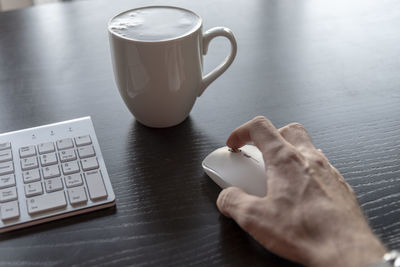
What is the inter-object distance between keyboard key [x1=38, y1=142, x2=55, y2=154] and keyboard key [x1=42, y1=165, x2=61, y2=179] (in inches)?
1.3

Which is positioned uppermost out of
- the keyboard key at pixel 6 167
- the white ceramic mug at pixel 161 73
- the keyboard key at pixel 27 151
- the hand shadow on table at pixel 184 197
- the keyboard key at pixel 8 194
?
the white ceramic mug at pixel 161 73

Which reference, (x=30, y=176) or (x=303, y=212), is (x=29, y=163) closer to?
(x=30, y=176)

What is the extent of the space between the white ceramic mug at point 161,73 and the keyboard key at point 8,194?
0.20 m

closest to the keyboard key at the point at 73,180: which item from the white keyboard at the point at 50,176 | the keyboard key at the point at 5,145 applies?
the white keyboard at the point at 50,176

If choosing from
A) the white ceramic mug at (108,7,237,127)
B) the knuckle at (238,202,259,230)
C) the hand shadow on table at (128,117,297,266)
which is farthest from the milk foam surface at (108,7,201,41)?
the knuckle at (238,202,259,230)

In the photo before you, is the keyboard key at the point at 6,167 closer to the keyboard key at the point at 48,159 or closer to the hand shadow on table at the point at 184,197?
the keyboard key at the point at 48,159

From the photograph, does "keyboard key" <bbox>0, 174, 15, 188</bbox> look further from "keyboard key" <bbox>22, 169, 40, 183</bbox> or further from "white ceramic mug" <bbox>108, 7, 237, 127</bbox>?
"white ceramic mug" <bbox>108, 7, 237, 127</bbox>

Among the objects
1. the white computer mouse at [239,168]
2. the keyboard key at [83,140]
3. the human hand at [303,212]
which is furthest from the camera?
the keyboard key at [83,140]

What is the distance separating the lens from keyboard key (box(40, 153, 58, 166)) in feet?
1.78

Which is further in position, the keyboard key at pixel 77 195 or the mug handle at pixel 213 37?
the mug handle at pixel 213 37

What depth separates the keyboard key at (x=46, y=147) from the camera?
1.85ft

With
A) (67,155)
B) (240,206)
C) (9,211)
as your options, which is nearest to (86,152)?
(67,155)

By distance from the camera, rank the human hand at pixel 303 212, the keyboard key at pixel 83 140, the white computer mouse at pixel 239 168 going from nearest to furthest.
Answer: the human hand at pixel 303 212 → the white computer mouse at pixel 239 168 → the keyboard key at pixel 83 140

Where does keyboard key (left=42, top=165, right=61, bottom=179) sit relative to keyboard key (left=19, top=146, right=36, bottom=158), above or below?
below
